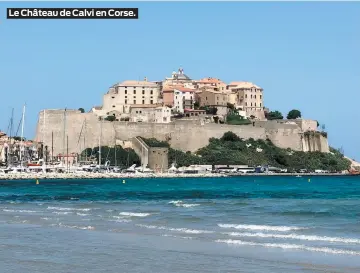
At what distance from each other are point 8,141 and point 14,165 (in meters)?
4.05

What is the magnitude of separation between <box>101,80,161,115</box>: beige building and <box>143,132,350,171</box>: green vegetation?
8837 millimetres

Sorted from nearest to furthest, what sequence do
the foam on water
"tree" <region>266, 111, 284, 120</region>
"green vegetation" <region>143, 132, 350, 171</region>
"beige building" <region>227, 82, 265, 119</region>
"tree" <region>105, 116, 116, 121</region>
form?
the foam on water → "green vegetation" <region>143, 132, 350, 171</region> → "tree" <region>105, 116, 116, 121</region> → "beige building" <region>227, 82, 265, 119</region> → "tree" <region>266, 111, 284, 120</region>

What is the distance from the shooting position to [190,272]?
38.5ft

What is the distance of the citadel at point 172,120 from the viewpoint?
71688 mm

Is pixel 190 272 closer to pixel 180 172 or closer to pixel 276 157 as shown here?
pixel 180 172

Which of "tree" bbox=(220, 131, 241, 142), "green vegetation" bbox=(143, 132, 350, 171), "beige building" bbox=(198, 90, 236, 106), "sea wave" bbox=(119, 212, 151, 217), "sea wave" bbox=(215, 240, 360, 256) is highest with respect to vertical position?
"beige building" bbox=(198, 90, 236, 106)

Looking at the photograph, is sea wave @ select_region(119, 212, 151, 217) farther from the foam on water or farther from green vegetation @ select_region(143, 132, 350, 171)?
green vegetation @ select_region(143, 132, 350, 171)

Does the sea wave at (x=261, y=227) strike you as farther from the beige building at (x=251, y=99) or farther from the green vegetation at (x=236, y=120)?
the beige building at (x=251, y=99)

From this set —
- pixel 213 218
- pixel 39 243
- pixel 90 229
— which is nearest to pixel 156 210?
pixel 213 218

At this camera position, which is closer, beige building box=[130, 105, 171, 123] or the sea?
the sea

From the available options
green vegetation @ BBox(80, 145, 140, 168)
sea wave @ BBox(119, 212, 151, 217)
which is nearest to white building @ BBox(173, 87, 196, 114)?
green vegetation @ BBox(80, 145, 140, 168)

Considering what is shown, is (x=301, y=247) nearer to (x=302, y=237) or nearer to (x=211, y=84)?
(x=302, y=237)

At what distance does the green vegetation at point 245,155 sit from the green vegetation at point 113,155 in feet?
6.53

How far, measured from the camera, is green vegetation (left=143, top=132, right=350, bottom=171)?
7600 cm
